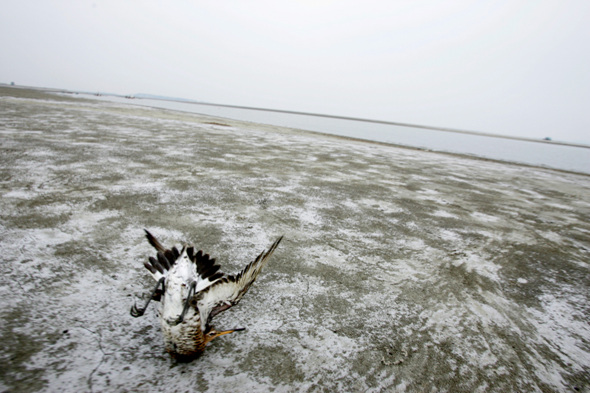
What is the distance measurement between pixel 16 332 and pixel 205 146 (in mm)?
9033

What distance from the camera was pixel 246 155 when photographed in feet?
31.2

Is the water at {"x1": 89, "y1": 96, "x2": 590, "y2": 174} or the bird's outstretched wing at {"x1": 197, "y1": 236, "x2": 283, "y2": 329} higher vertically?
the water at {"x1": 89, "y1": 96, "x2": 590, "y2": 174}

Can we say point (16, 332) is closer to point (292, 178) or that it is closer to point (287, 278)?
point (287, 278)

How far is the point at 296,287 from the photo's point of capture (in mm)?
2768

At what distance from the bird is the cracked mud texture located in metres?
0.22

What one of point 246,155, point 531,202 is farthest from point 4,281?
point 531,202

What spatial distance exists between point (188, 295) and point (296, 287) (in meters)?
1.33

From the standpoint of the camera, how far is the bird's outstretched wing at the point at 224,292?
1.75 m

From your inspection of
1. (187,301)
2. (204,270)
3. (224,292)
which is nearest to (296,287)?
(224,292)

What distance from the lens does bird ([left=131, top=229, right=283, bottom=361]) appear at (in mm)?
1671

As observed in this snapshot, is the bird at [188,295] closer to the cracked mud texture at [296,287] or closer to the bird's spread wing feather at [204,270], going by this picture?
the bird's spread wing feather at [204,270]

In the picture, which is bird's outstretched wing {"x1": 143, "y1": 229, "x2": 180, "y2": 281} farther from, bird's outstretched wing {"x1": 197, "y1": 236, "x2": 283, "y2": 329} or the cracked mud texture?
the cracked mud texture

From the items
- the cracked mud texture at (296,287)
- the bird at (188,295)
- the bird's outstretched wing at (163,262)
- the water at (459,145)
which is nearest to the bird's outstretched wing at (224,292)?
the bird at (188,295)

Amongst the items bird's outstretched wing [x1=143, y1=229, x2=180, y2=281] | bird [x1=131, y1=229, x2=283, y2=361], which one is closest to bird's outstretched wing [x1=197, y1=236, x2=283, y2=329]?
bird [x1=131, y1=229, x2=283, y2=361]
